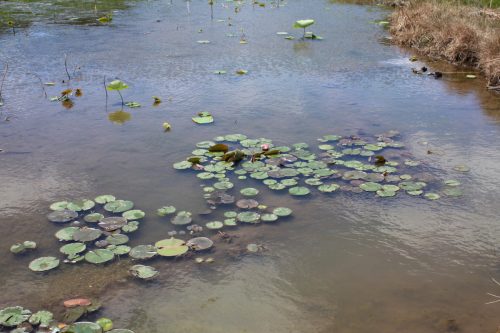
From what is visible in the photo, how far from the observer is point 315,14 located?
507 inches

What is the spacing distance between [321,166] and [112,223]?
192 centimetres

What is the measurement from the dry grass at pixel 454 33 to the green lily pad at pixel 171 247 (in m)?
5.70

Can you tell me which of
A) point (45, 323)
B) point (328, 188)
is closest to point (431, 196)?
point (328, 188)

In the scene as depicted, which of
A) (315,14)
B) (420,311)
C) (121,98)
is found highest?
(315,14)

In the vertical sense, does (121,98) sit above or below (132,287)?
above

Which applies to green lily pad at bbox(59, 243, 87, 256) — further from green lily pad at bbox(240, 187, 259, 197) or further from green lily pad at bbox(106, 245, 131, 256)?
green lily pad at bbox(240, 187, 259, 197)

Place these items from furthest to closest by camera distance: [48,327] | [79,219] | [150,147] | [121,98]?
[121,98] → [150,147] → [79,219] → [48,327]

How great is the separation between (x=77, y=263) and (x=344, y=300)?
5.54 ft

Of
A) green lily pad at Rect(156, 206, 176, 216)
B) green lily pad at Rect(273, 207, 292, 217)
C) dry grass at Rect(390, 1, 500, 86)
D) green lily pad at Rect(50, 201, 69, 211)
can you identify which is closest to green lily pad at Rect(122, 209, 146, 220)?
green lily pad at Rect(156, 206, 176, 216)

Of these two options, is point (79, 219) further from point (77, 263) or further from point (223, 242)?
point (223, 242)

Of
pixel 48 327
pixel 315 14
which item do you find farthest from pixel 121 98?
pixel 315 14

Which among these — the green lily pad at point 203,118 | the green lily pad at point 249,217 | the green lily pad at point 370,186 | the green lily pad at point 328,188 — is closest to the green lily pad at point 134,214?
the green lily pad at point 249,217

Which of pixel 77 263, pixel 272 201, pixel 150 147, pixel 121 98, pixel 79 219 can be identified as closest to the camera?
pixel 77 263

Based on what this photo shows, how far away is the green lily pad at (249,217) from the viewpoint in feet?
12.5
